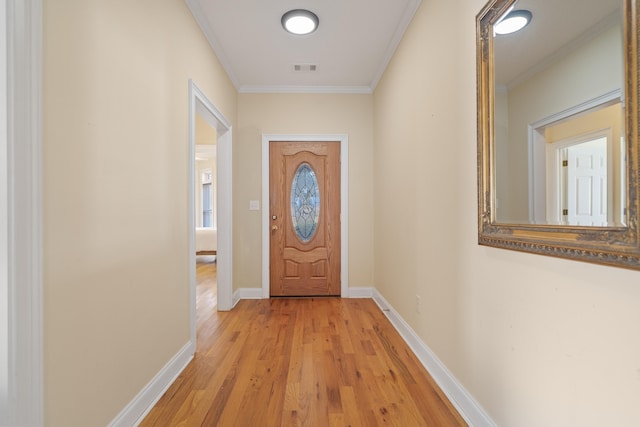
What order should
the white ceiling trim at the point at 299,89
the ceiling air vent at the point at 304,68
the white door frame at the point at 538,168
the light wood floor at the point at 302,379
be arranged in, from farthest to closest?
the white ceiling trim at the point at 299,89, the ceiling air vent at the point at 304,68, the light wood floor at the point at 302,379, the white door frame at the point at 538,168

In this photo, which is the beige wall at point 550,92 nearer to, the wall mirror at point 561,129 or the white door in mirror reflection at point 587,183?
the wall mirror at point 561,129

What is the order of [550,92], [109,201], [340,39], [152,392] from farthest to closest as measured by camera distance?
→ [340,39]
[152,392]
[109,201]
[550,92]

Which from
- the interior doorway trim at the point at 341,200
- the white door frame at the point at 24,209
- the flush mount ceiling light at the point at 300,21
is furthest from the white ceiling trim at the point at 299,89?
the white door frame at the point at 24,209

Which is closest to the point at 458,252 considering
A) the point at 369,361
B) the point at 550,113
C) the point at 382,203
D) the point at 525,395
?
the point at 525,395

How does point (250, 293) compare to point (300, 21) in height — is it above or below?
below

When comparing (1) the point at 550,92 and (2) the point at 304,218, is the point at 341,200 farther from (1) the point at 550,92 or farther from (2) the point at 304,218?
(1) the point at 550,92

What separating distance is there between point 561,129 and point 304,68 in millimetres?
2703

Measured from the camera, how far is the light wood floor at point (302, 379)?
1506 mm

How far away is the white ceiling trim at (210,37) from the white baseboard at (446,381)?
289 cm

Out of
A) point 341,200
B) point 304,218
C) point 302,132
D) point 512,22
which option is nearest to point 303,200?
point 304,218

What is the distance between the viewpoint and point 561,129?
957mm

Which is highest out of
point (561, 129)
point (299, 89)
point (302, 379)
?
point (299, 89)

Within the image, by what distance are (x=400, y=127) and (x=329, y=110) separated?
1305mm

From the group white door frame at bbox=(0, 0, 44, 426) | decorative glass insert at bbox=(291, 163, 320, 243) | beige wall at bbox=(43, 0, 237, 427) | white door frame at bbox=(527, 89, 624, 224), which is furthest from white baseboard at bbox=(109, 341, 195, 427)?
white door frame at bbox=(527, 89, 624, 224)
